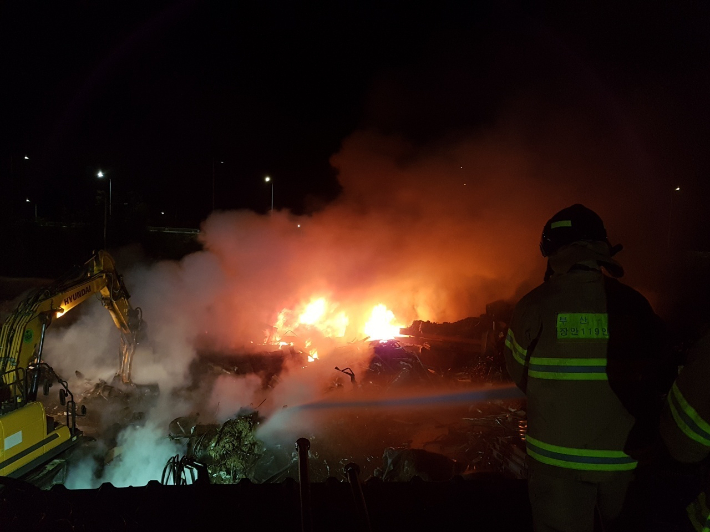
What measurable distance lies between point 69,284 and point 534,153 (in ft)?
45.3

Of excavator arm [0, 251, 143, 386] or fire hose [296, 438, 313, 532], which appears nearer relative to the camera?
fire hose [296, 438, 313, 532]

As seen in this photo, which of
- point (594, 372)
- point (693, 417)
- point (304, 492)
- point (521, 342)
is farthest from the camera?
point (304, 492)

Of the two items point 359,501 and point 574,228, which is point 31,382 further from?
point 574,228

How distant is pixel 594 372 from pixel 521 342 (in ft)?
1.00

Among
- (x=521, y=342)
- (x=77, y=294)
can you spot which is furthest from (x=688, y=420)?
(x=77, y=294)

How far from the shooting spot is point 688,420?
4.68 ft

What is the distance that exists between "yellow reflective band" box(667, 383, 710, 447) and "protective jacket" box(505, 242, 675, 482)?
295mm

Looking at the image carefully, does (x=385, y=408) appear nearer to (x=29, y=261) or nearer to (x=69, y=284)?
(x=69, y=284)

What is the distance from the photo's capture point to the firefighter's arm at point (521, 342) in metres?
1.92

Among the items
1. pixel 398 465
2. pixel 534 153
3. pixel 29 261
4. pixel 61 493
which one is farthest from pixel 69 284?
pixel 29 261

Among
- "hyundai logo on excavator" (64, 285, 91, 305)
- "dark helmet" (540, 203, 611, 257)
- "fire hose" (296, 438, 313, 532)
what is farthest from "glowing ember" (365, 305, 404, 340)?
"dark helmet" (540, 203, 611, 257)

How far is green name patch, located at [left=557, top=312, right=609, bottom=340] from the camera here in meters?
1.78

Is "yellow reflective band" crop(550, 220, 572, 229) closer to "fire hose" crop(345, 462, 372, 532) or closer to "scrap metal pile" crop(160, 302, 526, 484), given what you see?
"fire hose" crop(345, 462, 372, 532)

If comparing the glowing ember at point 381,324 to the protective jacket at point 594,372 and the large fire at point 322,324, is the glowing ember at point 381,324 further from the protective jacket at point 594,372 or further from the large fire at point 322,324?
the protective jacket at point 594,372
